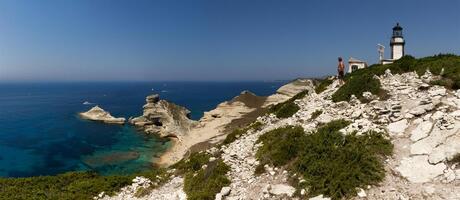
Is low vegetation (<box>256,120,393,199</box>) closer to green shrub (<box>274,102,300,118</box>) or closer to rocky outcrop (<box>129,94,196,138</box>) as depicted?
green shrub (<box>274,102,300,118</box>)

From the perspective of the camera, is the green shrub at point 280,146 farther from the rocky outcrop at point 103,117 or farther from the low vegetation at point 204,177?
the rocky outcrop at point 103,117

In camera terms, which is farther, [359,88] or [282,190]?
[359,88]

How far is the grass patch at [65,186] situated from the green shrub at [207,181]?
3.10m

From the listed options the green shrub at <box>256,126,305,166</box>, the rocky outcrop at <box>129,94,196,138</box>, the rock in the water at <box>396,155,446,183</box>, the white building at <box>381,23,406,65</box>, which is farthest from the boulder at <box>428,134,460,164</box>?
the rocky outcrop at <box>129,94,196,138</box>

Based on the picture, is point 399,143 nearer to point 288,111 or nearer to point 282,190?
point 282,190

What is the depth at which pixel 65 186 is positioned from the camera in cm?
2131

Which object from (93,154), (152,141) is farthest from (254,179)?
(152,141)

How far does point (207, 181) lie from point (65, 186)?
10311 millimetres

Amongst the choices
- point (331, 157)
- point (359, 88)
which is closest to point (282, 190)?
point (331, 157)

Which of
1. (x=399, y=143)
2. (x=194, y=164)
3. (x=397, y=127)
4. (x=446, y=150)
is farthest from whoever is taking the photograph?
(x=194, y=164)

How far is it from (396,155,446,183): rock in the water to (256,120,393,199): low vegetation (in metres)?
0.79

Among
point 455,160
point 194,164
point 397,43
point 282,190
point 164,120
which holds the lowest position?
point 164,120

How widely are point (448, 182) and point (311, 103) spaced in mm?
12846

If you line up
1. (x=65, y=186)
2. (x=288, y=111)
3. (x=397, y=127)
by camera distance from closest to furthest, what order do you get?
(x=397, y=127) < (x=65, y=186) < (x=288, y=111)
